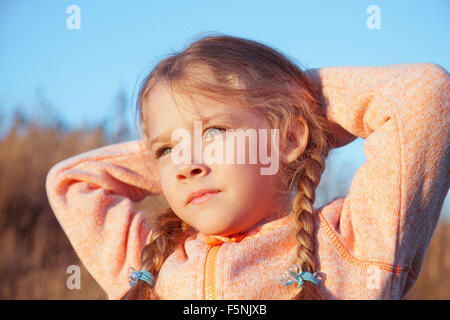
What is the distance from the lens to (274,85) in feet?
4.70

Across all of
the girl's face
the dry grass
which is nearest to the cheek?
the girl's face

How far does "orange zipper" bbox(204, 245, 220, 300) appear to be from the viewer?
4.09 ft

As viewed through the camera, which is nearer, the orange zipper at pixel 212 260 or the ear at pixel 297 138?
the orange zipper at pixel 212 260

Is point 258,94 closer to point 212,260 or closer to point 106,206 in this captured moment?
point 212,260

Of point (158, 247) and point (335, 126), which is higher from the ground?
point (335, 126)

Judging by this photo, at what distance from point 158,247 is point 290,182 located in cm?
47

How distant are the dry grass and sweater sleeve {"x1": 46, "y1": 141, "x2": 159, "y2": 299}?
2.75ft

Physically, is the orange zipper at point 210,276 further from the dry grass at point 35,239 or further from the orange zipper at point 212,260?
the dry grass at point 35,239

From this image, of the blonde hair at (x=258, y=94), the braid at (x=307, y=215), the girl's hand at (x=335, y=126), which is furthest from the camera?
the girl's hand at (x=335, y=126)

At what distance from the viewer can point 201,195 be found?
4.25 ft

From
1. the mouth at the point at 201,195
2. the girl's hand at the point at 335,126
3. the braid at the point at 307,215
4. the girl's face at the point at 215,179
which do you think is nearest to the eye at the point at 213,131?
the girl's face at the point at 215,179

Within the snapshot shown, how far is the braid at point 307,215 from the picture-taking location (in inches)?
47.9

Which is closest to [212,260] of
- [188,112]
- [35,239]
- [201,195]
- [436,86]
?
[201,195]
